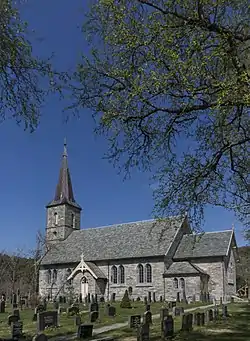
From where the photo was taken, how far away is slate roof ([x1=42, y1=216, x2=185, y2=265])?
147ft

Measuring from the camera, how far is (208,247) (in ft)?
141

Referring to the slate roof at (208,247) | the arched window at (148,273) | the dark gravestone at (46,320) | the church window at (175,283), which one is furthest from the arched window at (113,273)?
the dark gravestone at (46,320)

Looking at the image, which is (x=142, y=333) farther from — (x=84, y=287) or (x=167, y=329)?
(x=84, y=287)

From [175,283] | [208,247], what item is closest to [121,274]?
[175,283]

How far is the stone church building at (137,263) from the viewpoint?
41.2 meters

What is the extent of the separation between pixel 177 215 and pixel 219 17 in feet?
16.8

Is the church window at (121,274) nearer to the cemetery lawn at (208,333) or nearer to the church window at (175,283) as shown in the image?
the church window at (175,283)

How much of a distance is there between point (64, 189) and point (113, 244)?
14381mm

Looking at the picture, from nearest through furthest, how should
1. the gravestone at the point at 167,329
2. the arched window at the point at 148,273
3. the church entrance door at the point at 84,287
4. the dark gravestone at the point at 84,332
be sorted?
the gravestone at the point at 167,329
the dark gravestone at the point at 84,332
the arched window at the point at 148,273
the church entrance door at the point at 84,287

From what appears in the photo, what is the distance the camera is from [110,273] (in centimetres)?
4672

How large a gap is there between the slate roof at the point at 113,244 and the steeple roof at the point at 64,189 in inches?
193

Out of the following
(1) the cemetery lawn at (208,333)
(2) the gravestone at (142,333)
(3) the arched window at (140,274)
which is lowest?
(1) the cemetery lawn at (208,333)

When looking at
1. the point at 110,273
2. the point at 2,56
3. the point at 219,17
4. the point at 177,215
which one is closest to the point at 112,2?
the point at 219,17

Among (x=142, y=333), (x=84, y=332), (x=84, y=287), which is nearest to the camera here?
(x=142, y=333)
